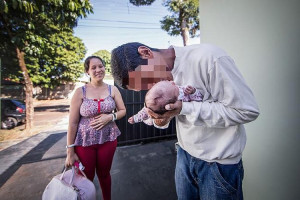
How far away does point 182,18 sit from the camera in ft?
31.8

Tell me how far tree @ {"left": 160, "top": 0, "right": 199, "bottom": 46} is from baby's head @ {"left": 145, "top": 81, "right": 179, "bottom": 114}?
9.25 meters

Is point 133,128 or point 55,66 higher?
point 55,66

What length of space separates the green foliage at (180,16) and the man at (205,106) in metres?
9.24

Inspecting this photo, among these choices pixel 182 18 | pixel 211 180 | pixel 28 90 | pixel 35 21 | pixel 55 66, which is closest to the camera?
pixel 211 180

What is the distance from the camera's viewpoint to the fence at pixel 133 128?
4.43 meters

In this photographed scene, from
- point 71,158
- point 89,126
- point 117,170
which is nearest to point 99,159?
point 71,158

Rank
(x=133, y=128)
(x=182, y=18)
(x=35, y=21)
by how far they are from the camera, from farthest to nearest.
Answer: (x=182, y=18), (x=35, y=21), (x=133, y=128)

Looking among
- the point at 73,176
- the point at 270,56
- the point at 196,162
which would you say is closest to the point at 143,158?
the point at 73,176

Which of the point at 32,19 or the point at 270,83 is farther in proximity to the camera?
the point at 32,19

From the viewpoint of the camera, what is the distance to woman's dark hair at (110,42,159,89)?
38.1 inches

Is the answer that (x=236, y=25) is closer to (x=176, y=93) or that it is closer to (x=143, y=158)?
(x=176, y=93)

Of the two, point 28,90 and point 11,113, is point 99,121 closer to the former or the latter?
point 28,90

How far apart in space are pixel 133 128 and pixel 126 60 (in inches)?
147

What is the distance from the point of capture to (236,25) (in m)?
1.85
